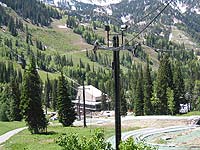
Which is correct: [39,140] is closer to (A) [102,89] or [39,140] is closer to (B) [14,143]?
(B) [14,143]

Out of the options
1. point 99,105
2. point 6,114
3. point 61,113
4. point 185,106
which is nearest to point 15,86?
point 6,114

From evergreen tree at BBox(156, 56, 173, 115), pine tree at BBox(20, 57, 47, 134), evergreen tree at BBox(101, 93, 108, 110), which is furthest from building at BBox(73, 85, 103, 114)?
pine tree at BBox(20, 57, 47, 134)

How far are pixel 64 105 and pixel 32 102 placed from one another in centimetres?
902

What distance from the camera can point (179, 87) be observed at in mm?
102750

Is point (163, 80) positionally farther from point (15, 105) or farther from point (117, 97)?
point (117, 97)

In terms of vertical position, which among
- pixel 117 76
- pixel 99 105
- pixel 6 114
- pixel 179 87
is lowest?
pixel 99 105

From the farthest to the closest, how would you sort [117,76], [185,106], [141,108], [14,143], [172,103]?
[185,106] → [141,108] → [172,103] → [14,143] → [117,76]

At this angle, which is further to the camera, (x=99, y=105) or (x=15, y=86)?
(x=99, y=105)

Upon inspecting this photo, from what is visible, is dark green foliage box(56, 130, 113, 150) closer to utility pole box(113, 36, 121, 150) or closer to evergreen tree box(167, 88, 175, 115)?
utility pole box(113, 36, 121, 150)

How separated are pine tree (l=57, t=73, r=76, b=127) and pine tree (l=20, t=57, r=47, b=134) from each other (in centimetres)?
651

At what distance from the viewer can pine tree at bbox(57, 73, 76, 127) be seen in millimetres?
73250

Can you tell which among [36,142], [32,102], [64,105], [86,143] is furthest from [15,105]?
[86,143]

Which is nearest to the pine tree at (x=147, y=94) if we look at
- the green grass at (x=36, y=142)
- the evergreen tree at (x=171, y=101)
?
the evergreen tree at (x=171, y=101)

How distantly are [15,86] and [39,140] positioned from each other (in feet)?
155
